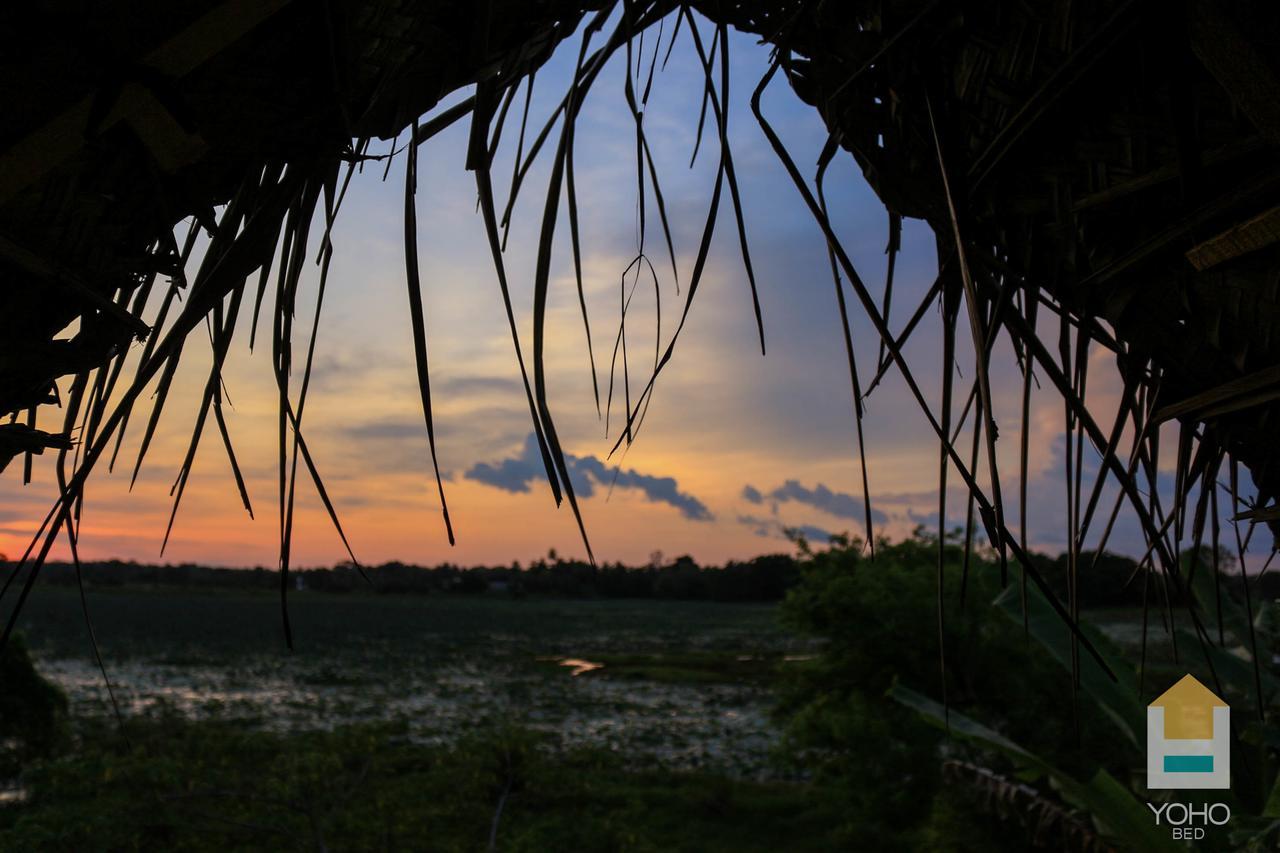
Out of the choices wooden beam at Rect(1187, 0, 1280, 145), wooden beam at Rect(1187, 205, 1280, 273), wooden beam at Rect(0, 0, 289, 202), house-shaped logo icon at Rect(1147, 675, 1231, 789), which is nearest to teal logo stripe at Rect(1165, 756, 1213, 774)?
house-shaped logo icon at Rect(1147, 675, 1231, 789)

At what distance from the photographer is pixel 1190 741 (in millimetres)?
4352

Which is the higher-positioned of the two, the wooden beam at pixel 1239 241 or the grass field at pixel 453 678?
the wooden beam at pixel 1239 241

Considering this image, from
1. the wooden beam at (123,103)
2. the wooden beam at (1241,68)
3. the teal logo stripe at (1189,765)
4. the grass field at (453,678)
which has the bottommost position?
the grass field at (453,678)

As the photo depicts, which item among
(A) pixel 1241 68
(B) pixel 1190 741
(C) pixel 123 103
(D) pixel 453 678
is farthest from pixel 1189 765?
(D) pixel 453 678

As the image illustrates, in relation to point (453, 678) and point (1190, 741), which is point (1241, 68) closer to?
point (1190, 741)

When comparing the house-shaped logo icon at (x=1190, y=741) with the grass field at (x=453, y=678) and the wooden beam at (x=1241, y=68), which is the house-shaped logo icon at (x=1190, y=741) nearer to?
the wooden beam at (x=1241, y=68)

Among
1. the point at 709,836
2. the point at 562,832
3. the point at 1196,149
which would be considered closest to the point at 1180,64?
the point at 1196,149

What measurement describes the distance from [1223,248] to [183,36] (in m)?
0.87

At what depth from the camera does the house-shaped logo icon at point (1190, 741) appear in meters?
4.25

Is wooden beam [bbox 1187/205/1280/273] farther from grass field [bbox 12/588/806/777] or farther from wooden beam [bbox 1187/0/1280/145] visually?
grass field [bbox 12/588/806/777]

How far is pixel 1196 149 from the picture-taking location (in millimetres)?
800

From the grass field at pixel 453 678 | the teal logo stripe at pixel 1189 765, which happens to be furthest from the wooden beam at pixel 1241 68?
the grass field at pixel 453 678

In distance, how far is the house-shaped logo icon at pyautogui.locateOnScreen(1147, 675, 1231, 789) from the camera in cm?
425

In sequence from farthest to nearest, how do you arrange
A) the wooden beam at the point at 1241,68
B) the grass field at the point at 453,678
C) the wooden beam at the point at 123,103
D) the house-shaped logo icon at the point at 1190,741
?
the grass field at the point at 453,678 → the house-shaped logo icon at the point at 1190,741 → the wooden beam at the point at 1241,68 → the wooden beam at the point at 123,103
